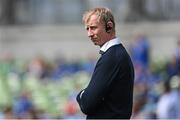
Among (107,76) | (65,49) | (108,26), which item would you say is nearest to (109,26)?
(108,26)

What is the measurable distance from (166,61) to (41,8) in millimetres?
6159

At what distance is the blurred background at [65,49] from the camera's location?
12.8m

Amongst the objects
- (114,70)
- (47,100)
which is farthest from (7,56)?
(114,70)

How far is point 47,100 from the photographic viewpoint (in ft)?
41.2

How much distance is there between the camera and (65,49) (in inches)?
852

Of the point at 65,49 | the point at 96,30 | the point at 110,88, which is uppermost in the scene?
the point at 96,30

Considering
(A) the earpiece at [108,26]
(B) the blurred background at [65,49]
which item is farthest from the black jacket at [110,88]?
(B) the blurred background at [65,49]

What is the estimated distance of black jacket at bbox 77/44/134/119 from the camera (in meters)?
Result: 5.28

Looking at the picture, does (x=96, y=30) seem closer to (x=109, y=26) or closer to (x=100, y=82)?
(x=109, y=26)

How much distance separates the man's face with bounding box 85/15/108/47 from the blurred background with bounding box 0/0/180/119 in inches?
240

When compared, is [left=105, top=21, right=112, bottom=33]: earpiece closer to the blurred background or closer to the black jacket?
the black jacket

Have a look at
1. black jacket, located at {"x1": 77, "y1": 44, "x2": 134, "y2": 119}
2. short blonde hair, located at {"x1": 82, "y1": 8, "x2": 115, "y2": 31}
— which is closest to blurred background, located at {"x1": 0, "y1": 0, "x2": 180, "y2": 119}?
black jacket, located at {"x1": 77, "y1": 44, "x2": 134, "y2": 119}

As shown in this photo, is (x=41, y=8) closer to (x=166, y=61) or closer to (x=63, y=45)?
(x=63, y=45)

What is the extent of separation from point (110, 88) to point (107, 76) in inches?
3.1
